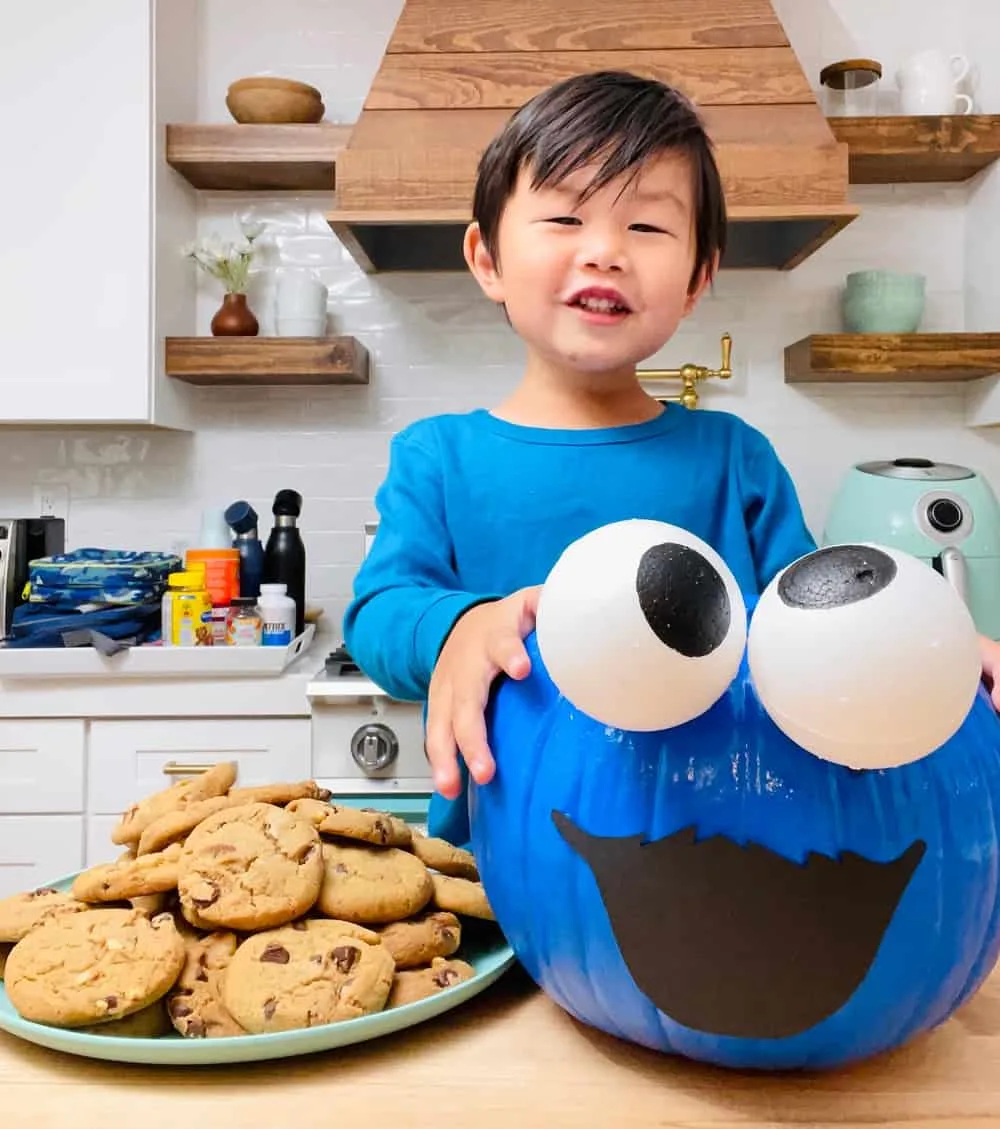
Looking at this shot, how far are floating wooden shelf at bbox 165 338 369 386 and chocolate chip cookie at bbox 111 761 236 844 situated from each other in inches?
66.7

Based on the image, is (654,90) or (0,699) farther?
(0,699)

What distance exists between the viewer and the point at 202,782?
0.65 meters

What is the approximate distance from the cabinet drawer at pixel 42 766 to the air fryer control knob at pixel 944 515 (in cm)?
170

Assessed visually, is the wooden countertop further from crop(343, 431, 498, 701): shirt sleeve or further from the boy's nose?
the boy's nose

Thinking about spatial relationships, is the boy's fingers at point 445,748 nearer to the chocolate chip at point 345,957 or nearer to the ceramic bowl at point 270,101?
the chocolate chip at point 345,957

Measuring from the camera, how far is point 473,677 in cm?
46

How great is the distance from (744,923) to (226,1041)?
22 cm

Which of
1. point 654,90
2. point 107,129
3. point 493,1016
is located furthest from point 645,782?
point 107,129

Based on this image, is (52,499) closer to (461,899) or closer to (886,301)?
(886,301)

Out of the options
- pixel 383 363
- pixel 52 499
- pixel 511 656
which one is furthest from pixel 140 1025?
pixel 52 499

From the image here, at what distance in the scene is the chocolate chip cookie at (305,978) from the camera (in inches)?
18.1

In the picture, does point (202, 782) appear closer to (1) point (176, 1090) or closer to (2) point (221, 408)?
(1) point (176, 1090)

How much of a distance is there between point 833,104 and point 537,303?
6.88 ft

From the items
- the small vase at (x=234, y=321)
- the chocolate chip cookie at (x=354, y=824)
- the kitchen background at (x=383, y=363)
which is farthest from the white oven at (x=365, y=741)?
the chocolate chip cookie at (x=354, y=824)
